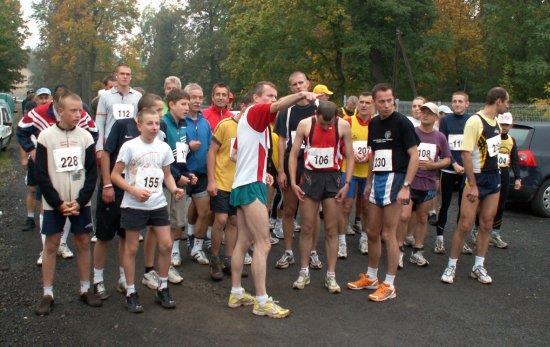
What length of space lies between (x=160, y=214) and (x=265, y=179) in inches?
39.9

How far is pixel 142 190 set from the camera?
4.88m

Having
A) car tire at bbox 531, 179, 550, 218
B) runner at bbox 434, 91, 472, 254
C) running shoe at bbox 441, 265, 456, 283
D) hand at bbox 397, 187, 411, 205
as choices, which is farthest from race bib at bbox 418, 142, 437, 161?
car tire at bbox 531, 179, 550, 218

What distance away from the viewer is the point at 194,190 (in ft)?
20.9

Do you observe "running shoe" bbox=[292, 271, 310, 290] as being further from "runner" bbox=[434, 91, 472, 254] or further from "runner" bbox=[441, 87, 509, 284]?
"runner" bbox=[434, 91, 472, 254]

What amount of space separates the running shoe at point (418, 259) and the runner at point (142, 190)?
129 inches

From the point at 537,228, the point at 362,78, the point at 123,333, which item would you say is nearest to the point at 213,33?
the point at 362,78

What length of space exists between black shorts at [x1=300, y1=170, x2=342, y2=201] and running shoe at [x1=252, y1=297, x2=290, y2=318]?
48.6 inches

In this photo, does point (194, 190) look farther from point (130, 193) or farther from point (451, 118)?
point (451, 118)

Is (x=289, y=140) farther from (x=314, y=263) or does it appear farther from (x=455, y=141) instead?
(x=455, y=141)

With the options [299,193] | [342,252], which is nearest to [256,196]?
[299,193]

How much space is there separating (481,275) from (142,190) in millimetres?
3861

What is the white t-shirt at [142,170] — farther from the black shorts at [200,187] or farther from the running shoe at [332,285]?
the running shoe at [332,285]

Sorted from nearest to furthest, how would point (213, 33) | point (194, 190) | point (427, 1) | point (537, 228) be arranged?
point (194, 190) → point (537, 228) → point (427, 1) → point (213, 33)

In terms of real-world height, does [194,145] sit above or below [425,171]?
above
